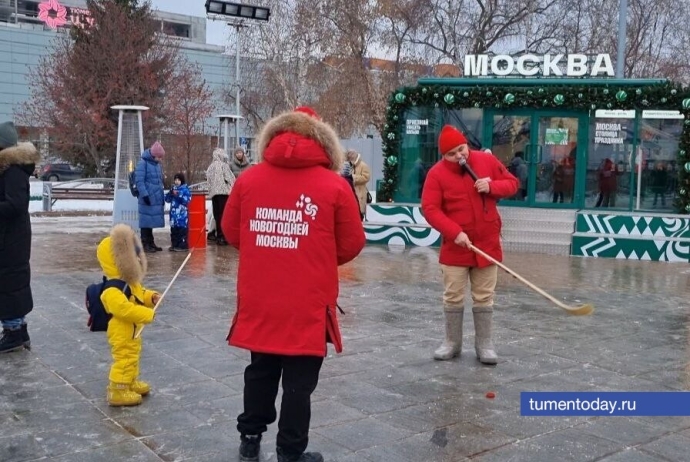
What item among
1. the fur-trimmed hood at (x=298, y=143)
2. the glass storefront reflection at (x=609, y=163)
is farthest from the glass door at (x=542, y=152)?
the fur-trimmed hood at (x=298, y=143)

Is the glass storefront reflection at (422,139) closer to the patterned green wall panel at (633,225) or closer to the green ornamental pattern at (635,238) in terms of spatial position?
the patterned green wall panel at (633,225)

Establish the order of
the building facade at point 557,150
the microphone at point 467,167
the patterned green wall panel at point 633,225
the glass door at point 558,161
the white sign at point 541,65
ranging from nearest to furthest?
1. the microphone at point 467,167
2. the patterned green wall panel at point 633,225
3. the building facade at point 557,150
4. the glass door at point 558,161
5. the white sign at point 541,65

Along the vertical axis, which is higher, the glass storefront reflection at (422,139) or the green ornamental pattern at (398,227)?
the glass storefront reflection at (422,139)

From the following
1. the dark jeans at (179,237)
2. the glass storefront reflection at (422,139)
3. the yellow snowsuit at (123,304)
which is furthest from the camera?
the glass storefront reflection at (422,139)

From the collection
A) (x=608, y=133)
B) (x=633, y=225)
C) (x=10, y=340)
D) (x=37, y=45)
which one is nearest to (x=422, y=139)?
(x=608, y=133)

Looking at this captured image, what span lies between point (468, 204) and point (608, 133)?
9.68 meters

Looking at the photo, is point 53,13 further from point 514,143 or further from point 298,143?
point 298,143

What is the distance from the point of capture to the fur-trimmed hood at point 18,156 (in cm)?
605

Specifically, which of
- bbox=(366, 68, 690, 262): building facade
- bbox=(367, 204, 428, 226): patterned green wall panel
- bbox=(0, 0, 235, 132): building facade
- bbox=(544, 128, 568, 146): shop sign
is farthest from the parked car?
bbox=(544, 128, 568, 146): shop sign

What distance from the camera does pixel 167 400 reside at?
5090mm

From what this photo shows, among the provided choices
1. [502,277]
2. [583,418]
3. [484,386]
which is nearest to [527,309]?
[502,277]

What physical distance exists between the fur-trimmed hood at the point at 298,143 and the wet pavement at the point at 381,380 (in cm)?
162

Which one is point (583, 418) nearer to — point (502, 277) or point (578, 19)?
point (502, 277)

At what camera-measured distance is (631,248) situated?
13188 millimetres
